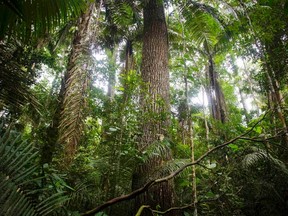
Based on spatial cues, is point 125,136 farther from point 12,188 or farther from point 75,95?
point 12,188

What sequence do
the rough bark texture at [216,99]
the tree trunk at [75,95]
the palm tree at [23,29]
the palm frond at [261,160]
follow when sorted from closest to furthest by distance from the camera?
the palm tree at [23,29] → the tree trunk at [75,95] → the palm frond at [261,160] → the rough bark texture at [216,99]

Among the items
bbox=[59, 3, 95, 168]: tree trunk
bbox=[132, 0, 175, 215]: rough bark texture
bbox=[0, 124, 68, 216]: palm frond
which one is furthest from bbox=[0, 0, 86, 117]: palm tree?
bbox=[132, 0, 175, 215]: rough bark texture

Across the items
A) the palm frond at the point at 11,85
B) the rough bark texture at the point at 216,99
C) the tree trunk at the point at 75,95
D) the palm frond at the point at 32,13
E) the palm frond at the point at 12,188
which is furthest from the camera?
the rough bark texture at the point at 216,99

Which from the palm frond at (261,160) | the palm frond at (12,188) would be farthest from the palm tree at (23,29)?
the palm frond at (261,160)

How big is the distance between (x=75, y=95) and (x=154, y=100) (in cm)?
144

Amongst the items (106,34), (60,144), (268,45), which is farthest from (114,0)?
(60,144)

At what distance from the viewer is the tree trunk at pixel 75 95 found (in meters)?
3.37

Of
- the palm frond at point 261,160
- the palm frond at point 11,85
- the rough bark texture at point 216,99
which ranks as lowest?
the palm frond at point 261,160

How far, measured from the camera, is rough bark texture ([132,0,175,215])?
3939 mm

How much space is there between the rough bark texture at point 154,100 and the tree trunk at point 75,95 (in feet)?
3.54

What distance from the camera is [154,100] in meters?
4.51

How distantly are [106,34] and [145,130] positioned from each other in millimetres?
5483

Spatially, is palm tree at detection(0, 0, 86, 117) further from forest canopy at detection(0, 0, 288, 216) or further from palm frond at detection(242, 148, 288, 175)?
palm frond at detection(242, 148, 288, 175)

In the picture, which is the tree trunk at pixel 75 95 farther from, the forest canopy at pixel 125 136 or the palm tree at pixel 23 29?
the palm tree at pixel 23 29
